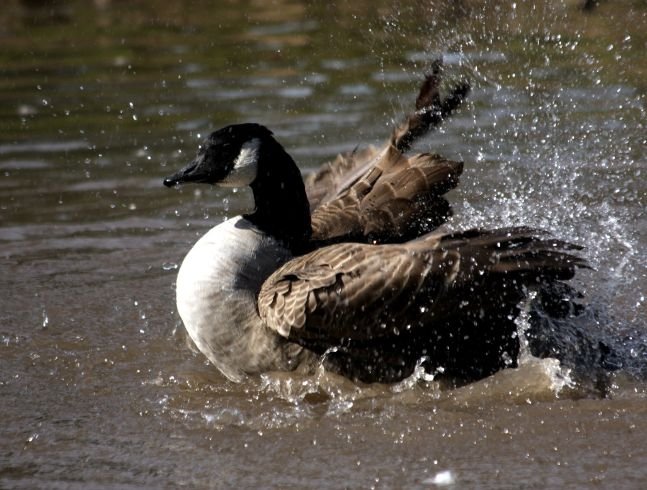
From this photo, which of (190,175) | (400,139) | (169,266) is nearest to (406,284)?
(190,175)

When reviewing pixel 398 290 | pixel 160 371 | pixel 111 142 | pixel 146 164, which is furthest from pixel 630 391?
pixel 111 142

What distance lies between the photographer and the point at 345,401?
5719 mm

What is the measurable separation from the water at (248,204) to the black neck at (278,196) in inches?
31.8

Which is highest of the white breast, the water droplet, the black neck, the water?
the black neck

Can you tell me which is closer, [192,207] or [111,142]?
[192,207]

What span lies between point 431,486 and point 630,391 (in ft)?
5.03

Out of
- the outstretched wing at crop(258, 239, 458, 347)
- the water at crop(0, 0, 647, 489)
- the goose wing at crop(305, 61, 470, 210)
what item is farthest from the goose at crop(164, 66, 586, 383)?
the goose wing at crop(305, 61, 470, 210)

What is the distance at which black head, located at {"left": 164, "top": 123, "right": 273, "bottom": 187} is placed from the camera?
19.1 feet

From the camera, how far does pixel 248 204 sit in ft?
30.1

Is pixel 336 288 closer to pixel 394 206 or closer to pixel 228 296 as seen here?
pixel 228 296

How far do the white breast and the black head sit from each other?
287mm

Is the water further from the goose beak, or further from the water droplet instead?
the goose beak

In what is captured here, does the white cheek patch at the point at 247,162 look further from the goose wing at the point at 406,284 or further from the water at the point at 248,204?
the water at the point at 248,204

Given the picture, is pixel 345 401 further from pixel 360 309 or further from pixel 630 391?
pixel 630 391
